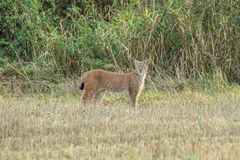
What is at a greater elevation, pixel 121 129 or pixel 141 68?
pixel 121 129

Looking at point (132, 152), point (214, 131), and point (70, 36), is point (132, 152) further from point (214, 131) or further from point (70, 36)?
point (70, 36)

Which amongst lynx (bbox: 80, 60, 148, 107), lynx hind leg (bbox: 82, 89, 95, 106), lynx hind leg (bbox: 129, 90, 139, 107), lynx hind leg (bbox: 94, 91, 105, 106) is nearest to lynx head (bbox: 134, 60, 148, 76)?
lynx (bbox: 80, 60, 148, 107)

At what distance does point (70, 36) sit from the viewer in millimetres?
15297

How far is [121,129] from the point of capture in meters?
9.10

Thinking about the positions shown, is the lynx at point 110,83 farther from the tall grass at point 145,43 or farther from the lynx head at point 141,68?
the tall grass at point 145,43

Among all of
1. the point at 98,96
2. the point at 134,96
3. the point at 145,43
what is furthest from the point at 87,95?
the point at 145,43

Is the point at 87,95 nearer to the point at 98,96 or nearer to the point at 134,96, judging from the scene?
the point at 98,96

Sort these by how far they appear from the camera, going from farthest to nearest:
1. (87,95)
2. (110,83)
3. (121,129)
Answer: (110,83) → (87,95) → (121,129)

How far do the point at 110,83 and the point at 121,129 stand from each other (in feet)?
9.66

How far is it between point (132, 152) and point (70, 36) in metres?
8.16

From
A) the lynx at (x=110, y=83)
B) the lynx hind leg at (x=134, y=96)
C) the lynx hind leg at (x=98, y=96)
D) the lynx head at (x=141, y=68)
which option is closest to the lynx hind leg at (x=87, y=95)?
the lynx at (x=110, y=83)

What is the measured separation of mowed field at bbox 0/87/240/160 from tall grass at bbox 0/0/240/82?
1.81m

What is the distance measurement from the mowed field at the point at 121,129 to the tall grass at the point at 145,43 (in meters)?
1.81

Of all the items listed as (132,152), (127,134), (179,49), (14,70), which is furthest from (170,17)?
(132,152)
